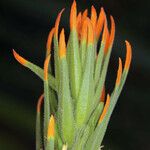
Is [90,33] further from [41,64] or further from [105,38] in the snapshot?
[41,64]

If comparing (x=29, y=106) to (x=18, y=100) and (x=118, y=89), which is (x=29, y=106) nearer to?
(x=18, y=100)

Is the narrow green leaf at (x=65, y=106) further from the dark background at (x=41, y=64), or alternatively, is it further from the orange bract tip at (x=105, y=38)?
the dark background at (x=41, y=64)

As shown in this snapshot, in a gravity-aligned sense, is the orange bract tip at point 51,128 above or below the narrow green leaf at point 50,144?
above

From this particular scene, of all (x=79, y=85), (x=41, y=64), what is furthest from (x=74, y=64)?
(x=41, y=64)

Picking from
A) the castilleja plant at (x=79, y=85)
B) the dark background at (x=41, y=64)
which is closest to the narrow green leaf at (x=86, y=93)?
the castilleja plant at (x=79, y=85)

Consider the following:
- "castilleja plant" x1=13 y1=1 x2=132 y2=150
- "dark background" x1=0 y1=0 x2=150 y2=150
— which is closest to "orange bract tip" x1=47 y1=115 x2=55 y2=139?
"castilleja plant" x1=13 y1=1 x2=132 y2=150
